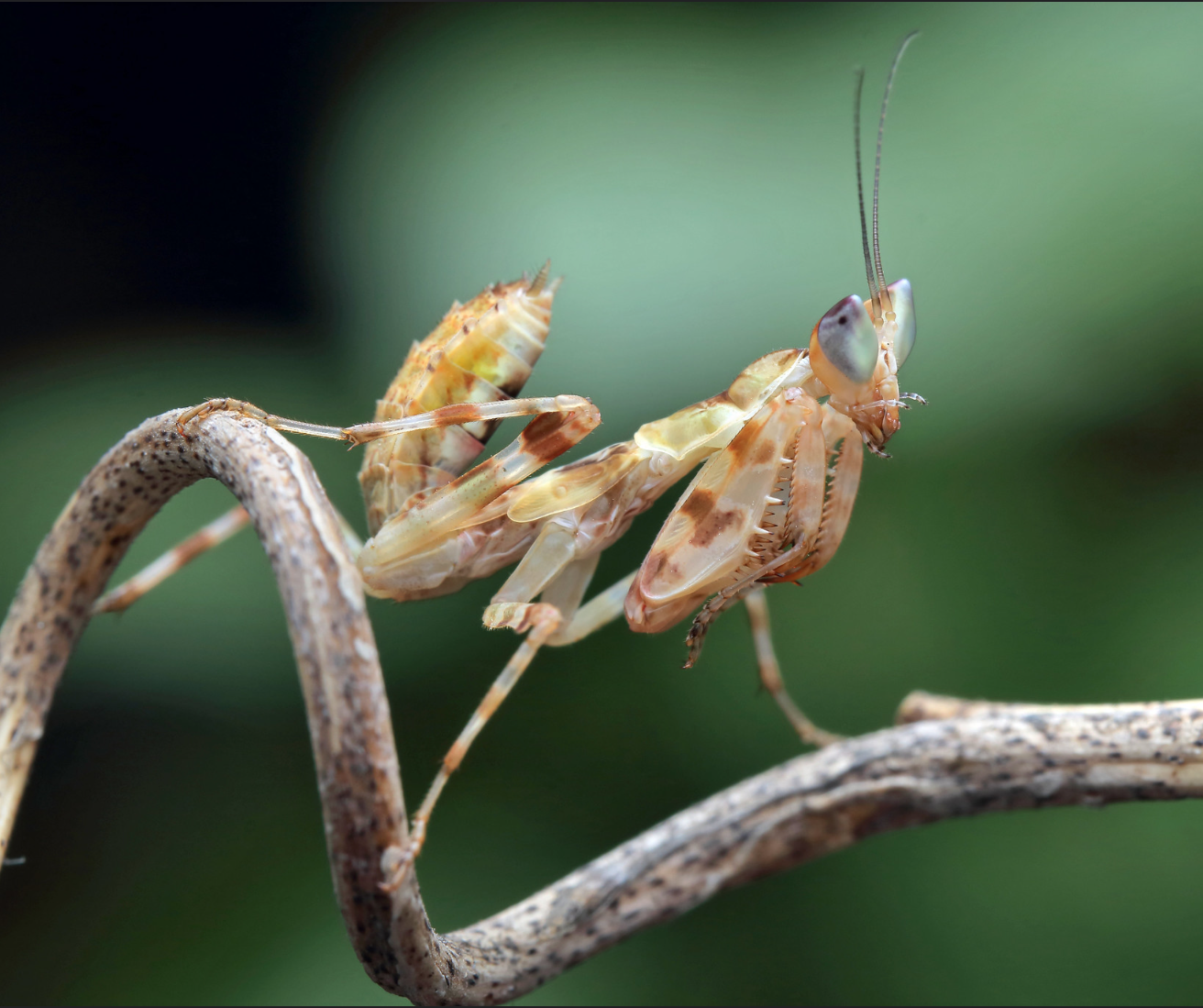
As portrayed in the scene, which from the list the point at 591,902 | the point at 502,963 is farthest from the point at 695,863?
the point at 502,963

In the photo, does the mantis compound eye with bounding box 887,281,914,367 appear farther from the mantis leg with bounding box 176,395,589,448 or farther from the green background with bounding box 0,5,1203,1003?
the green background with bounding box 0,5,1203,1003

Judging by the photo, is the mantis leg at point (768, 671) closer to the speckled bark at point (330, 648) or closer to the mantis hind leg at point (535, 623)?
the mantis hind leg at point (535, 623)

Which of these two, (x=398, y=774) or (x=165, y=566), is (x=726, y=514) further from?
(x=165, y=566)

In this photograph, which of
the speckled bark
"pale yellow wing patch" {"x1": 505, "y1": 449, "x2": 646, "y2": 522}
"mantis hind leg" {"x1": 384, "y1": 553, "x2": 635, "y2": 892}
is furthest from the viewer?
"pale yellow wing patch" {"x1": 505, "y1": 449, "x2": 646, "y2": 522}

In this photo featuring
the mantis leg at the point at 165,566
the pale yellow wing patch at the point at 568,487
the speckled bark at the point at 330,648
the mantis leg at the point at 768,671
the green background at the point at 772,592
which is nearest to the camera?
the speckled bark at the point at 330,648

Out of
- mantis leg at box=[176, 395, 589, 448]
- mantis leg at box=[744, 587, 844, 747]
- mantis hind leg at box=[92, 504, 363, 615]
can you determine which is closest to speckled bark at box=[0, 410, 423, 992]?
mantis leg at box=[176, 395, 589, 448]

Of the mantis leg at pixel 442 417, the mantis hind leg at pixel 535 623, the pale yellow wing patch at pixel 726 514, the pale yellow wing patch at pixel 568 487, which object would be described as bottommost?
the mantis hind leg at pixel 535 623

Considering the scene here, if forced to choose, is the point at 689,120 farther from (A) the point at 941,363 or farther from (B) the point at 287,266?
(B) the point at 287,266

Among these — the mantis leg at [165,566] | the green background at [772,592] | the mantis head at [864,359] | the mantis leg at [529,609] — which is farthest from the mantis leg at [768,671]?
the mantis leg at [165,566]
